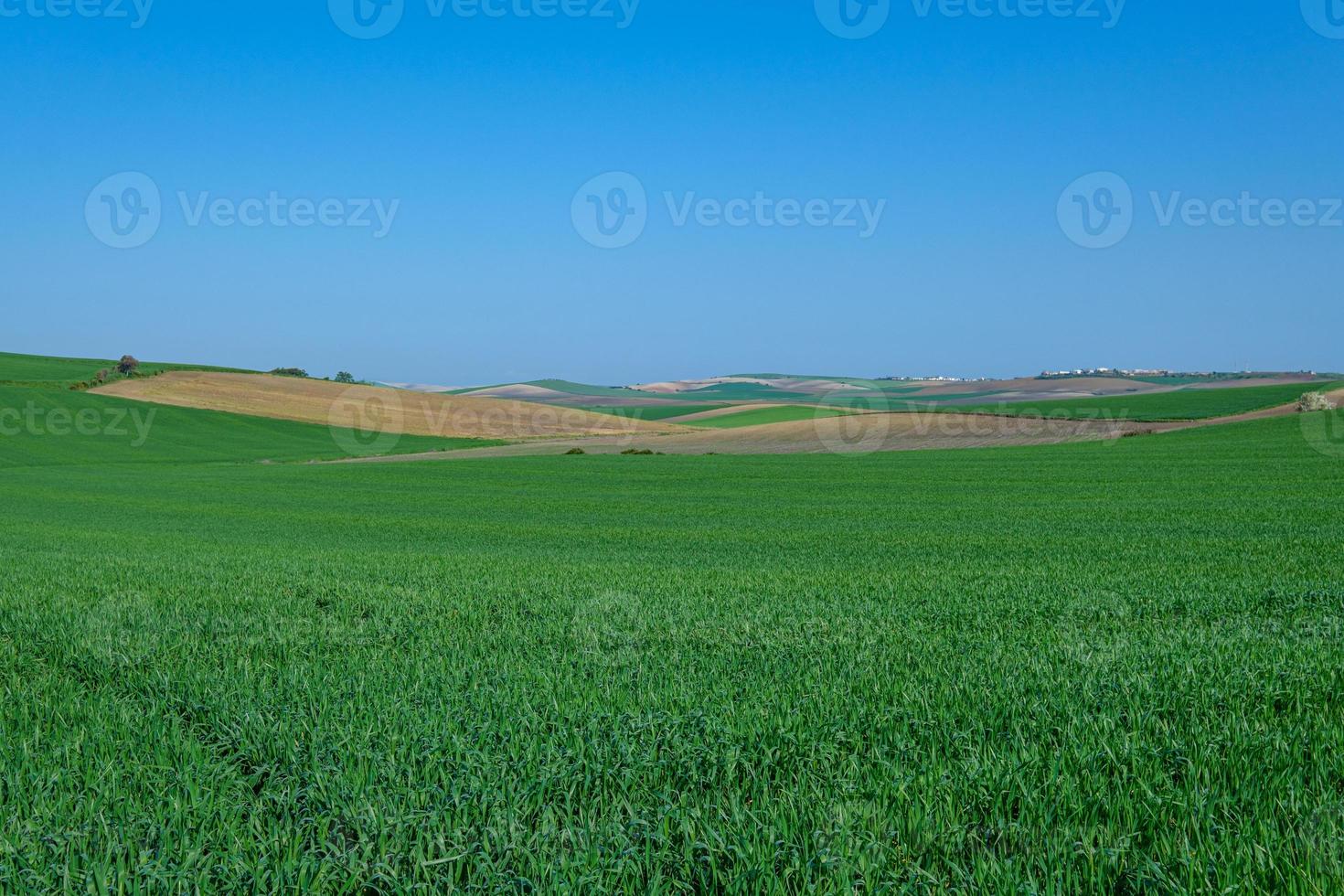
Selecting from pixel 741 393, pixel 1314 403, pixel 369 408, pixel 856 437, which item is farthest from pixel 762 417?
pixel 741 393

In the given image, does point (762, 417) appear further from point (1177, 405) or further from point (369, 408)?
point (369, 408)

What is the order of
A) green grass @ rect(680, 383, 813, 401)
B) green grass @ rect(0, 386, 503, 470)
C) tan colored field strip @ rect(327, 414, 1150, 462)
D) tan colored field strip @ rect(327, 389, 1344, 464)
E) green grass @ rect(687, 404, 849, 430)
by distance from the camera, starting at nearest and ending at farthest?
green grass @ rect(0, 386, 503, 470) < tan colored field strip @ rect(327, 389, 1344, 464) < tan colored field strip @ rect(327, 414, 1150, 462) < green grass @ rect(687, 404, 849, 430) < green grass @ rect(680, 383, 813, 401)

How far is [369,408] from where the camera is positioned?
91250mm

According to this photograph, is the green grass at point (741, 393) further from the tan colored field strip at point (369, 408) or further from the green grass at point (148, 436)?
the green grass at point (148, 436)

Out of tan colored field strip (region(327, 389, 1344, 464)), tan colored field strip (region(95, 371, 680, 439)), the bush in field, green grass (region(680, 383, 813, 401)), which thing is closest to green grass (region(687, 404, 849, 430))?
tan colored field strip (region(95, 371, 680, 439))

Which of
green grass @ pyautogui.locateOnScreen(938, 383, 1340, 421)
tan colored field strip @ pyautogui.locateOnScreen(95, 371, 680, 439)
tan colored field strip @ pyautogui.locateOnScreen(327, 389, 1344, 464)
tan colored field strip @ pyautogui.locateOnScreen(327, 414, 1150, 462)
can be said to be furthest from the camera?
tan colored field strip @ pyautogui.locateOnScreen(95, 371, 680, 439)

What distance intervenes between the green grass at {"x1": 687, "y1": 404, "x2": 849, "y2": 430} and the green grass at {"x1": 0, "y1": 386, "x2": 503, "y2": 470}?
34560 millimetres

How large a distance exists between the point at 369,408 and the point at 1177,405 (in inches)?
2980

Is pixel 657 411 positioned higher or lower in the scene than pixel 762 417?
higher

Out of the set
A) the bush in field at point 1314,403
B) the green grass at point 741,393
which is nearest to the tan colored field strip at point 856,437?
→ the bush in field at point 1314,403

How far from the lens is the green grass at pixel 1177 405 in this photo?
69625 millimetres

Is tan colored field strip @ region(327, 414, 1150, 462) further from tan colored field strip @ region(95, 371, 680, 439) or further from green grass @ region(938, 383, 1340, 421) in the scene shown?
tan colored field strip @ region(95, 371, 680, 439)

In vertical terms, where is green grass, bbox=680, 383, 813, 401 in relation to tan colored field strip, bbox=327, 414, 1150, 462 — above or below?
above

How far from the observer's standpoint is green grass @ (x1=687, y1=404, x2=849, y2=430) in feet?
334
